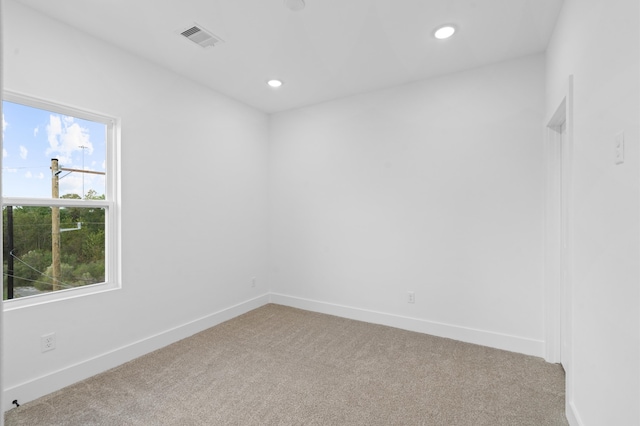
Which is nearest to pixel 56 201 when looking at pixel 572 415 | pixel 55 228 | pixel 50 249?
pixel 55 228

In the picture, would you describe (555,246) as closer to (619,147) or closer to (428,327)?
(428,327)

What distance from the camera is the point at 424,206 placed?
3.51 m

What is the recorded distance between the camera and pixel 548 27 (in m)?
2.60

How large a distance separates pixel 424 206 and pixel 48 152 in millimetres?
3266

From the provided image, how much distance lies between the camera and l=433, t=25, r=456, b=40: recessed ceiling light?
2.60 metres

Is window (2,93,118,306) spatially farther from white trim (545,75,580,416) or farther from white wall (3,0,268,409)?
white trim (545,75,580,416)

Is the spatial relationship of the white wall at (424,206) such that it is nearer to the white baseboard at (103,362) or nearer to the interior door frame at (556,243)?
the interior door frame at (556,243)

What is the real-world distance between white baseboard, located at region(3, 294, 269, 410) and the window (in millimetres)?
541

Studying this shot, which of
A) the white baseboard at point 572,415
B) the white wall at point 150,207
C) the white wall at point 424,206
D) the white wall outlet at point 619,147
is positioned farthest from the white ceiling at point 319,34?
the white baseboard at point 572,415

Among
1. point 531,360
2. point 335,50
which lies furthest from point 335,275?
point 335,50

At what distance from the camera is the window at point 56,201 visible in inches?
94.4

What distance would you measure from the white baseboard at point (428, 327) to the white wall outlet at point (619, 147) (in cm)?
209

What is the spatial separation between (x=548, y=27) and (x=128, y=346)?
422 cm

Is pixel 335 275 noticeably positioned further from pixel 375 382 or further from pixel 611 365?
pixel 611 365
